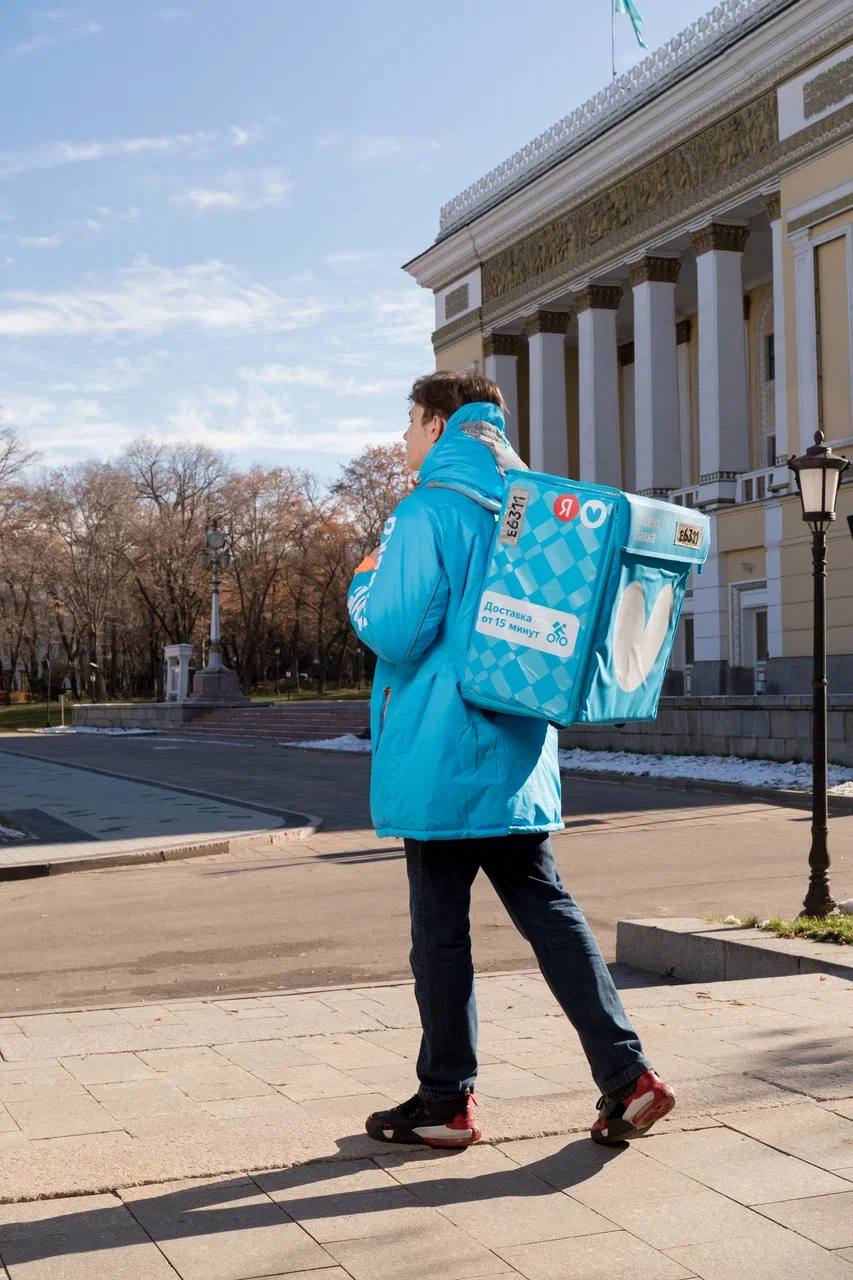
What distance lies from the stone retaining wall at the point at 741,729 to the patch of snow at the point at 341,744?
7.84m

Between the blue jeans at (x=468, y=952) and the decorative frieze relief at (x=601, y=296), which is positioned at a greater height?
the decorative frieze relief at (x=601, y=296)

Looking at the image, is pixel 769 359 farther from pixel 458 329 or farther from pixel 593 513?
pixel 593 513

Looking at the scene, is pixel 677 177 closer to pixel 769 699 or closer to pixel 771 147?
pixel 771 147

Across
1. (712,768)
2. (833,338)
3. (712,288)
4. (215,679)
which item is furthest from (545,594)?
(215,679)

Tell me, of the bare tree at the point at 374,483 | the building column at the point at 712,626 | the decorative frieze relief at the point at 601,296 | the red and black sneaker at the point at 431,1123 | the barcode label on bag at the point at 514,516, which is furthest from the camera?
the bare tree at the point at 374,483

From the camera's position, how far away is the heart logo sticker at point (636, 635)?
3826 millimetres

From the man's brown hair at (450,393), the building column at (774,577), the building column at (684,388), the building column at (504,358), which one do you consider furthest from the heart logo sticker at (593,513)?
the building column at (504,358)

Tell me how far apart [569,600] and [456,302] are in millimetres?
43643

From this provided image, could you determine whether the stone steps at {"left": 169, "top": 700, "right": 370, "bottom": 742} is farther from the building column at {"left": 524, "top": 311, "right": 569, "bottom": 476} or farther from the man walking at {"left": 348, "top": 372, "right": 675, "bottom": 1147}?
the man walking at {"left": 348, "top": 372, "right": 675, "bottom": 1147}

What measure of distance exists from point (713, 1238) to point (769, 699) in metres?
21.7

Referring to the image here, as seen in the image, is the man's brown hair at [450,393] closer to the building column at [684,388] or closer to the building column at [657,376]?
the building column at [657,376]

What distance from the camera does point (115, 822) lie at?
1725cm

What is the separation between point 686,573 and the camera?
13.2ft

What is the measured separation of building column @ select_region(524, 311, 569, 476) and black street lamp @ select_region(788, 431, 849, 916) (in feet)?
Answer: 102
